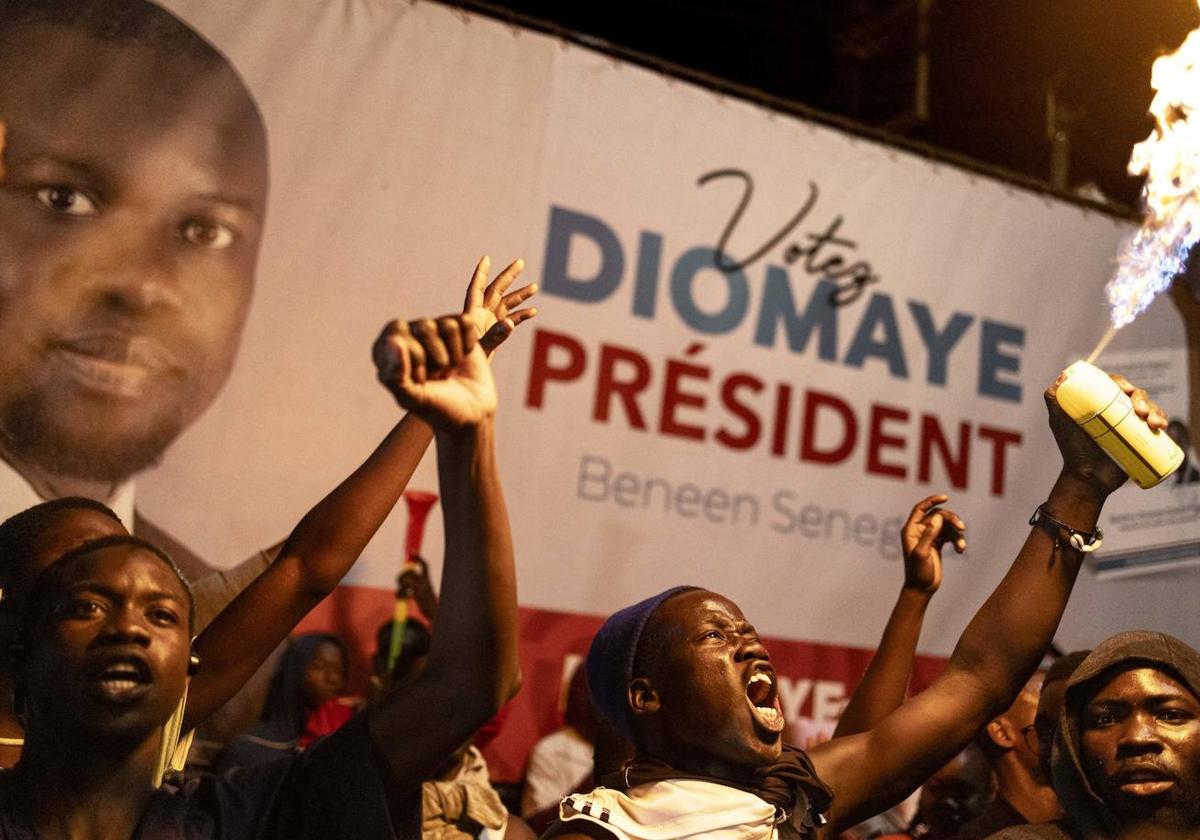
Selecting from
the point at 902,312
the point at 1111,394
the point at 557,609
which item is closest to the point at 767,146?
the point at 902,312

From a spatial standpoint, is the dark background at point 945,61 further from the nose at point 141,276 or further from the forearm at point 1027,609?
the forearm at point 1027,609

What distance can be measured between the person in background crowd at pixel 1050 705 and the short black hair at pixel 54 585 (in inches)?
65.3

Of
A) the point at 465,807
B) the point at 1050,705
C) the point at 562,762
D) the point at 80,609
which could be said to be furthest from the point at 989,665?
the point at 562,762

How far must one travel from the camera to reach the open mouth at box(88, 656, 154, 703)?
62.4 inches

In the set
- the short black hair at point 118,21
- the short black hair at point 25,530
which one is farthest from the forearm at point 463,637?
the short black hair at point 118,21

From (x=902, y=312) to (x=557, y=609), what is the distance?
1831 millimetres

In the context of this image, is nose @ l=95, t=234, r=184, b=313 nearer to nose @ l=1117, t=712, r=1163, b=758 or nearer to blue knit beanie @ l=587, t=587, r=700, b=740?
blue knit beanie @ l=587, t=587, r=700, b=740

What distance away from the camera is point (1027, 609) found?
7.09ft

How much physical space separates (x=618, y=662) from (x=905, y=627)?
586 millimetres

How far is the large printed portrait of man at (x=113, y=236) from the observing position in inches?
145

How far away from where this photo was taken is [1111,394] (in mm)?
2168

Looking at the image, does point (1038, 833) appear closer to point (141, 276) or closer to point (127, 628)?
point (127, 628)

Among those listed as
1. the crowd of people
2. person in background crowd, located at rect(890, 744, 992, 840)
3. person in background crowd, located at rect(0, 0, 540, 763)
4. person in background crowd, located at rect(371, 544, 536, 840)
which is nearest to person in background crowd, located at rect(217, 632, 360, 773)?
person in background crowd, located at rect(0, 0, 540, 763)

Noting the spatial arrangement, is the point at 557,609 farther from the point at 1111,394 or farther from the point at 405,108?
the point at 1111,394
